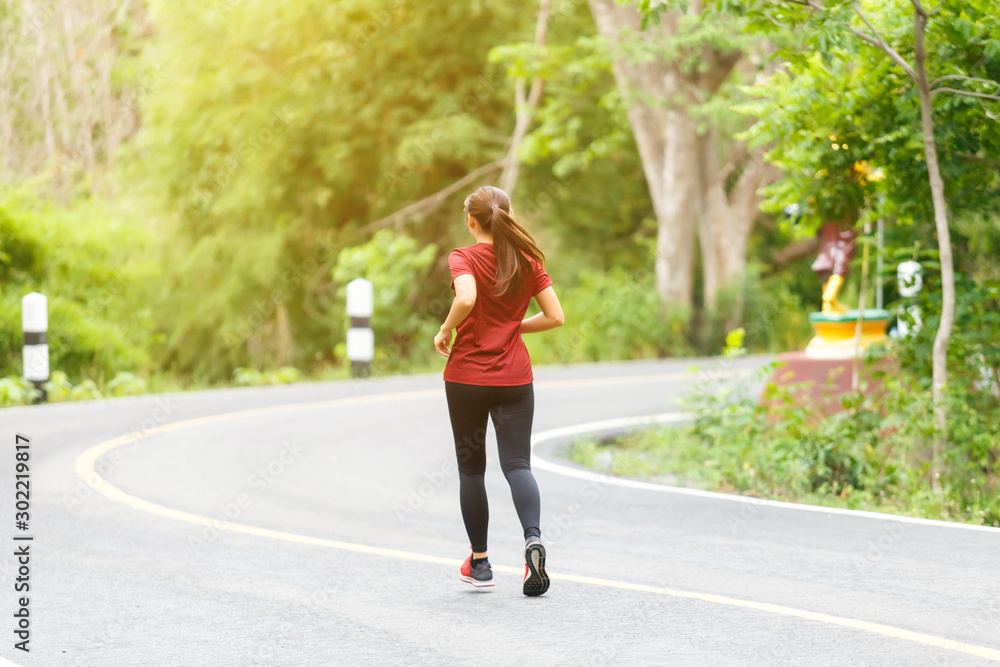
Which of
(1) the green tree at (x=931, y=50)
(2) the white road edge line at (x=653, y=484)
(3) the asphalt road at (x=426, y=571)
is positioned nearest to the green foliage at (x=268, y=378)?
(2) the white road edge line at (x=653, y=484)

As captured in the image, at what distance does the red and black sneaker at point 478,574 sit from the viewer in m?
5.81

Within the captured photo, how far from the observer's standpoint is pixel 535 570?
551 centimetres

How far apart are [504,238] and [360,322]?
410 inches

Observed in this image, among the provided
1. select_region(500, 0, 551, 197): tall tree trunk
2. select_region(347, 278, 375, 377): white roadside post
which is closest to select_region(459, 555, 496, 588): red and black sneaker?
select_region(347, 278, 375, 377): white roadside post

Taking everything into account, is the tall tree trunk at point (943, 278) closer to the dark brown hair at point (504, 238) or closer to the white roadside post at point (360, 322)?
the dark brown hair at point (504, 238)

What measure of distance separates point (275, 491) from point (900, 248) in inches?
204

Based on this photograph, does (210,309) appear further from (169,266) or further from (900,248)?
(900,248)

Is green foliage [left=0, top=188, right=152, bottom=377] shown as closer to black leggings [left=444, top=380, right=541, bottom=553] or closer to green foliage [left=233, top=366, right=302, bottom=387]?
green foliage [left=233, top=366, right=302, bottom=387]

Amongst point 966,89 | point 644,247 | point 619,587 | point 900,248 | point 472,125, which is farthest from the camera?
point 644,247

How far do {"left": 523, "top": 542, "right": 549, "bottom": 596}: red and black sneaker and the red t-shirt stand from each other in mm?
778

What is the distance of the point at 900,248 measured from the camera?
935 cm

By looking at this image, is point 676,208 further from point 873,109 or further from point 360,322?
point 873,109

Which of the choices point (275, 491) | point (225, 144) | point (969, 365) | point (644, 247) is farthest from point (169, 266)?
point (969, 365)

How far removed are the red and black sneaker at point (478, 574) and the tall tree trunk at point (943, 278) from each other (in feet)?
13.1
